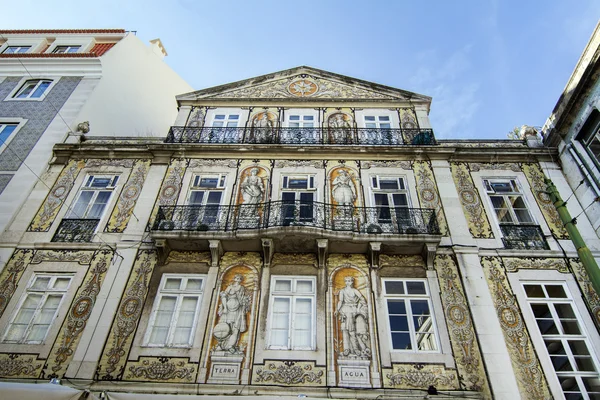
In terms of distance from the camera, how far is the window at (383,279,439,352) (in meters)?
8.97

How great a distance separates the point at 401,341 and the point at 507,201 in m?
5.25

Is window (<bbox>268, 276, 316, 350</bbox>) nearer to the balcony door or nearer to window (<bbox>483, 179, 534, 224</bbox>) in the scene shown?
the balcony door

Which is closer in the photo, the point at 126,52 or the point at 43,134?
the point at 43,134

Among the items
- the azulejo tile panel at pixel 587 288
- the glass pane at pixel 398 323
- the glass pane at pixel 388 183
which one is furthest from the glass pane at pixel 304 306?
the azulejo tile panel at pixel 587 288

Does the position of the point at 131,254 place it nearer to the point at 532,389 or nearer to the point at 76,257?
the point at 76,257

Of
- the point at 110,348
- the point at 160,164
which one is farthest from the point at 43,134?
the point at 110,348

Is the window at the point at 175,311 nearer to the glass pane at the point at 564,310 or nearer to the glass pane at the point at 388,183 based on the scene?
the glass pane at the point at 388,183

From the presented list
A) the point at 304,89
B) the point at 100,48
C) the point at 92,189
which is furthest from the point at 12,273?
the point at 304,89

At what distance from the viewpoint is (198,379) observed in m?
8.48

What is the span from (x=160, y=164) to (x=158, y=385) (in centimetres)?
651

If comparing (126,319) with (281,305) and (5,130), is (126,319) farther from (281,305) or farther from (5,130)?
(5,130)

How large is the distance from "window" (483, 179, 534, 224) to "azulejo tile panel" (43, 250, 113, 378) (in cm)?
1004

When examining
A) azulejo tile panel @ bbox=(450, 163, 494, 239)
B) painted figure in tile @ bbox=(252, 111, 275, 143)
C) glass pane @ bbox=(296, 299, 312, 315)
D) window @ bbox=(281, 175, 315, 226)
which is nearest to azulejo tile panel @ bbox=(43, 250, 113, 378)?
window @ bbox=(281, 175, 315, 226)

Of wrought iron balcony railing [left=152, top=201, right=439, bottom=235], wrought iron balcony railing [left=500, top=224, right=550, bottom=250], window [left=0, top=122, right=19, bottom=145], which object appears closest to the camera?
wrought iron balcony railing [left=152, top=201, right=439, bottom=235]
